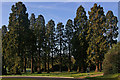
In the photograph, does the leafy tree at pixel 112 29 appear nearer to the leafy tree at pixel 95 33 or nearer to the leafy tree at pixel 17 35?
the leafy tree at pixel 95 33

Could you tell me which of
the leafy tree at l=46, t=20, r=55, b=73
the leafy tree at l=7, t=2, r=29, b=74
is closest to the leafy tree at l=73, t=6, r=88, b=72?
the leafy tree at l=46, t=20, r=55, b=73

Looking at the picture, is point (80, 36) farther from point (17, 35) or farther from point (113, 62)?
point (113, 62)

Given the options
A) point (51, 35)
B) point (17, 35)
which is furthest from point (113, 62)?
point (51, 35)

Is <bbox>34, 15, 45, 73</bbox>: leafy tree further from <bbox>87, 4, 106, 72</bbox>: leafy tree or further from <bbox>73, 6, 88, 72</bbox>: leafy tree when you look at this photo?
<bbox>87, 4, 106, 72</bbox>: leafy tree

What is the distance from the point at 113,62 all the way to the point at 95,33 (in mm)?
15449

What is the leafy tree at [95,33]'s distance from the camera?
37.2 meters

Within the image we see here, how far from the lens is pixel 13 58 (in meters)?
37.2

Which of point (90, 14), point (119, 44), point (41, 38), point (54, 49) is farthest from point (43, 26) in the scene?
point (119, 44)

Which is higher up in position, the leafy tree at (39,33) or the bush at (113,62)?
the leafy tree at (39,33)

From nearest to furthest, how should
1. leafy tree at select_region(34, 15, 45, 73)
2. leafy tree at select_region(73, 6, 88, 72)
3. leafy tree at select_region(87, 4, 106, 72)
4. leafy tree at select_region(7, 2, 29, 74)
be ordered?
leafy tree at select_region(7, 2, 29, 74) → leafy tree at select_region(87, 4, 106, 72) → leafy tree at select_region(73, 6, 88, 72) → leafy tree at select_region(34, 15, 45, 73)

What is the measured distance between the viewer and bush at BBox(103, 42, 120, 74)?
2337 cm

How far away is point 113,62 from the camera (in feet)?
77.9

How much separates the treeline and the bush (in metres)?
11.9

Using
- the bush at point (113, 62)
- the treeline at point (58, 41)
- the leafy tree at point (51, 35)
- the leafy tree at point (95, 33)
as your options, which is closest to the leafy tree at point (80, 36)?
the treeline at point (58, 41)
